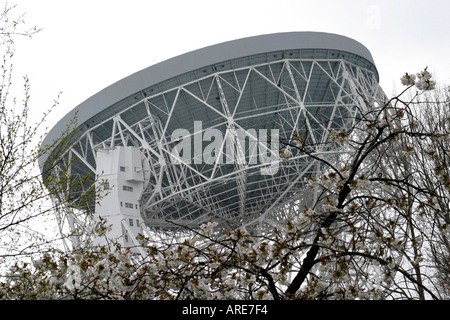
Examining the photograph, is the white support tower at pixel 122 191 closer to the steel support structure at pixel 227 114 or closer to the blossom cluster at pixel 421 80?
the steel support structure at pixel 227 114

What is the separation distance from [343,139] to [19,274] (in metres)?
4.38

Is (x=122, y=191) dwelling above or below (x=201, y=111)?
below

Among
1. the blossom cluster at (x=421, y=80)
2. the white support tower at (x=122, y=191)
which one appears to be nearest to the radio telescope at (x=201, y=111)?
the white support tower at (x=122, y=191)

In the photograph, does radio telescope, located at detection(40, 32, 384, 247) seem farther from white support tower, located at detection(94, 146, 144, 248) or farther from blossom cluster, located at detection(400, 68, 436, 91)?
blossom cluster, located at detection(400, 68, 436, 91)

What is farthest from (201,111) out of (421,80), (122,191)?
(421,80)

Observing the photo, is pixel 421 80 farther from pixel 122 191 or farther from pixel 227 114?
pixel 122 191

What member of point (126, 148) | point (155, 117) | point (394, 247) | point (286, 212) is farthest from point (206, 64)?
point (394, 247)

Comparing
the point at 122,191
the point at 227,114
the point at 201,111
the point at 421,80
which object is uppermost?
the point at 201,111

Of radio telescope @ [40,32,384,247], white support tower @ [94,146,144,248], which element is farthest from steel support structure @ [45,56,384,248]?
white support tower @ [94,146,144,248]

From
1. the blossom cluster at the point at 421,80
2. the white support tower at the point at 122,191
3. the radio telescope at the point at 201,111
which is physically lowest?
the blossom cluster at the point at 421,80

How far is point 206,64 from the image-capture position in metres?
17.8

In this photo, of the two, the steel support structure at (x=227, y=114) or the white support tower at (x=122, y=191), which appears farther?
the steel support structure at (x=227, y=114)
